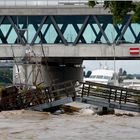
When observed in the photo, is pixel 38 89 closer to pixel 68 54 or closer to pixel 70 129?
pixel 70 129

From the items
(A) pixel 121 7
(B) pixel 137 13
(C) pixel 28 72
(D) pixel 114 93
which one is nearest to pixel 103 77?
(C) pixel 28 72

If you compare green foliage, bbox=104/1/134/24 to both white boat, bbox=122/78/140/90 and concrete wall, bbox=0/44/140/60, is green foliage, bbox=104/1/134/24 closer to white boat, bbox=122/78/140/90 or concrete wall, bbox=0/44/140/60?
concrete wall, bbox=0/44/140/60

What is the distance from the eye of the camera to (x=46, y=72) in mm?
73375

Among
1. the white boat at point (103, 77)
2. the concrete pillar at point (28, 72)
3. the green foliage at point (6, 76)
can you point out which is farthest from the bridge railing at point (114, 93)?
the white boat at point (103, 77)

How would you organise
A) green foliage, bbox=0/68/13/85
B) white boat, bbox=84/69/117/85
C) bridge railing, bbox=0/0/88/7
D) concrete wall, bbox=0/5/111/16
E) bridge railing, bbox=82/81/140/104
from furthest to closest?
white boat, bbox=84/69/117/85 → bridge railing, bbox=0/0/88/7 → concrete wall, bbox=0/5/111/16 → green foliage, bbox=0/68/13/85 → bridge railing, bbox=82/81/140/104

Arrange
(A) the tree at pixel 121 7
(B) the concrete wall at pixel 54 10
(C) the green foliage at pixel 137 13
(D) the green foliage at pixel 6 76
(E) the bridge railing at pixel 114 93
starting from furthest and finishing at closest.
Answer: (B) the concrete wall at pixel 54 10 < (D) the green foliage at pixel 6 76 < (E) the bridge railing at pixel 114 93 < (A) the tree at pixel 121 7 < (C) the green foliage at pixel 137 13

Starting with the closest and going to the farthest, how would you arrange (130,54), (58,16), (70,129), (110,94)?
(70,129), (110,94), (130,54), (58,16)

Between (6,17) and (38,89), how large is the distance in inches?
1561

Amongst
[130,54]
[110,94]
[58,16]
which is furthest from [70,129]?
[58,16]

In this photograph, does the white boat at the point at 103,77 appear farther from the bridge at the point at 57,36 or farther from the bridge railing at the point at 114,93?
the bridge railing at the point at 114,93

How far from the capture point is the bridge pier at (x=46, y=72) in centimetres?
6220

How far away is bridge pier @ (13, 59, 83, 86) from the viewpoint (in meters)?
62.2

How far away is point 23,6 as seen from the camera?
7206cm

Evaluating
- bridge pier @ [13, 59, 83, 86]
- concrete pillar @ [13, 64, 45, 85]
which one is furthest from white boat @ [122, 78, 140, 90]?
concrete pillar @ [13, 64, 45, 85]
